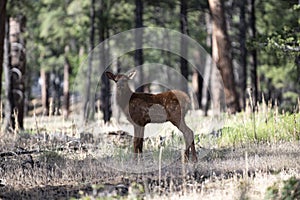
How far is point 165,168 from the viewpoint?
7770mm

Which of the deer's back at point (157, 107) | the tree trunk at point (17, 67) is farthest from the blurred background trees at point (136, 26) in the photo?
the deer's back at point (157, 107)

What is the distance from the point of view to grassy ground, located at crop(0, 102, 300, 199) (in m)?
5.97

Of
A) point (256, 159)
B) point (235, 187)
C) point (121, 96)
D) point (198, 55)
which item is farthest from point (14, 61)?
point (198, 55)

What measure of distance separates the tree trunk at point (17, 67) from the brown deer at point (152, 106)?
9.88 meters

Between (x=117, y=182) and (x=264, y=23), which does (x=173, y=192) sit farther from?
(x=264, y=23)

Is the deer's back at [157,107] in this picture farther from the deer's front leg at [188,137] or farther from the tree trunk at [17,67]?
the tree trunk at [17,67]

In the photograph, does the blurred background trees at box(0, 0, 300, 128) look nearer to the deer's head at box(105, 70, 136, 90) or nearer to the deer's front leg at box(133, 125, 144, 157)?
the deer's front leg at box(133, 125, 144, 157)

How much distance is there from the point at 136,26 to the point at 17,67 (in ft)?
16.8

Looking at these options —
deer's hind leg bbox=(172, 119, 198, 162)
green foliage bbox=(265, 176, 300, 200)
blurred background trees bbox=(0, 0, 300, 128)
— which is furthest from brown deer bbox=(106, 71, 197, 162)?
blurred background trees bbox=(0, 0, 300, 128)

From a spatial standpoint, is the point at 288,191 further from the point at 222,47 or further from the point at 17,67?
the point at 17,67

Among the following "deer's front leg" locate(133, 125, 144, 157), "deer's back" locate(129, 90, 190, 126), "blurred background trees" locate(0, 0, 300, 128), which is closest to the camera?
"deer's back" locate(129, 90, 190, 126)

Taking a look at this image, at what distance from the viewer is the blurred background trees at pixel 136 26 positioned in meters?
15.8

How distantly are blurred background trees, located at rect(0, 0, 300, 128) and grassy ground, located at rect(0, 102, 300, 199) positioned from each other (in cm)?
238

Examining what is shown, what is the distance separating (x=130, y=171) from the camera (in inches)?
296
